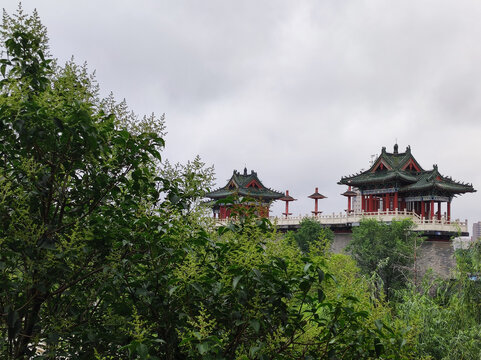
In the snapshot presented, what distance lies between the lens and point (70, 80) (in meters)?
3.00

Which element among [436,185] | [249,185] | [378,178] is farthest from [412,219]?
[249,185]

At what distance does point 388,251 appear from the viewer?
21.9 m

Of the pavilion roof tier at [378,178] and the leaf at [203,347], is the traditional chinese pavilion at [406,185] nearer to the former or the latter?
the pavilion roof tier at [378,178]

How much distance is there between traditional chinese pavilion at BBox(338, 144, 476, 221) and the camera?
29.9 meters

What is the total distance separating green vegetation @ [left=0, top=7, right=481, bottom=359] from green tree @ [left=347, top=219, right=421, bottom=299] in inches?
749

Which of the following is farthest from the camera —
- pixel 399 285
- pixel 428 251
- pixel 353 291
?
pixel 428 251

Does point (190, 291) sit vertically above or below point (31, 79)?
below

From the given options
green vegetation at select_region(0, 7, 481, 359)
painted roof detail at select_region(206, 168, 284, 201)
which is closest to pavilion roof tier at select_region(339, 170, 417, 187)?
painted roof detail at select_region(206, 168, 284, 201)

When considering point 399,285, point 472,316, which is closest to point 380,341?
point 472,316

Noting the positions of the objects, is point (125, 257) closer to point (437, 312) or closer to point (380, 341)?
point (380, 341)

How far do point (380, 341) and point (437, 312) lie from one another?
1186 centimetres

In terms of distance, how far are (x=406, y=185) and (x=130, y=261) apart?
30.6 metres

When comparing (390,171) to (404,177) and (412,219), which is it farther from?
(412,219)

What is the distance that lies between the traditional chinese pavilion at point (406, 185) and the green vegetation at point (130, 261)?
2844 cm
